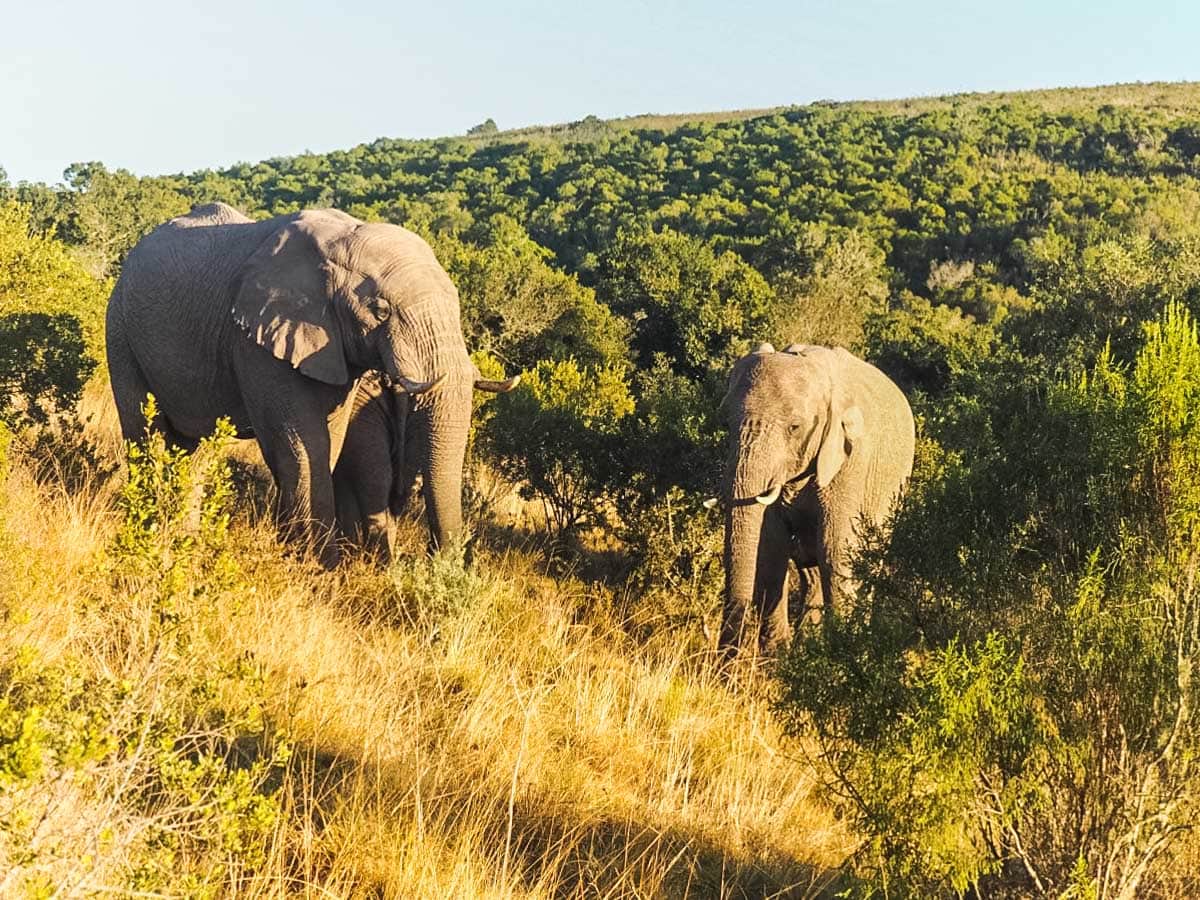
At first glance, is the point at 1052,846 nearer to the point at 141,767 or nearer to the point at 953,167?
the point at 141,767

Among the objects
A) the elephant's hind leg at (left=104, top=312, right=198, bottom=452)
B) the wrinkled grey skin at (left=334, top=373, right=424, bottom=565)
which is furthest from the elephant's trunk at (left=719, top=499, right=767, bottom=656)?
the elephant's hind leg at (left=104, top=312, right=198, bottom=452)

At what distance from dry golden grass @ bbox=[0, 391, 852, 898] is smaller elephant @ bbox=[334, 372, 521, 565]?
1187 millimetres

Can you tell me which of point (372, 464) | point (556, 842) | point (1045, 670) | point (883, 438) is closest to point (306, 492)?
point (372, 464)

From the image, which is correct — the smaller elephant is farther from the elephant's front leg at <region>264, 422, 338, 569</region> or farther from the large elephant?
the elephant's front leg at <region>264, 422, 338, 569</region>

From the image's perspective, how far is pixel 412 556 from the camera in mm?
8445

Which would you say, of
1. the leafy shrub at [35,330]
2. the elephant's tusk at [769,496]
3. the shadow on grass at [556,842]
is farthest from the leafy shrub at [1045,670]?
the leafy shrub at [35,330]

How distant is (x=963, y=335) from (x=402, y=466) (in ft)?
67.7

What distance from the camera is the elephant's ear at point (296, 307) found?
7.64 meters

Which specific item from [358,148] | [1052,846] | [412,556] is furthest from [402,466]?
[358,148]

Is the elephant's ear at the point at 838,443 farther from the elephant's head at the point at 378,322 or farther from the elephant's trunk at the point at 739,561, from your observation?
the elephant's head at the point at 378,322

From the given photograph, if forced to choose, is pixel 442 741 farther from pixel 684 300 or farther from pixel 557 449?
pixel 684 300

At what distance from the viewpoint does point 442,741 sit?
4746 mm

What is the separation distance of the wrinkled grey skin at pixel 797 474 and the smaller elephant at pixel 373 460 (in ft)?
6.61

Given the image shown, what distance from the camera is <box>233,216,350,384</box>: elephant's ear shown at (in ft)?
25.1
